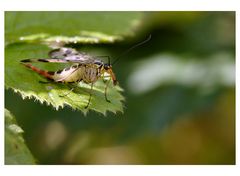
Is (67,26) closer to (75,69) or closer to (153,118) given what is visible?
(75,69)

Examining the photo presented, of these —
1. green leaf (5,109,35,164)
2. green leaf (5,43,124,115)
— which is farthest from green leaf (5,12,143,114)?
green leaf (5,109,35,164)

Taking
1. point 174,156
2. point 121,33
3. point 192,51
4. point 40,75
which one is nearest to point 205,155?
point 174,156

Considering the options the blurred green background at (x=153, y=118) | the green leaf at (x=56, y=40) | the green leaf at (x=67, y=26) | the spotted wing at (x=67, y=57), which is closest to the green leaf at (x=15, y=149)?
the green leaf at (x=56, y=40)

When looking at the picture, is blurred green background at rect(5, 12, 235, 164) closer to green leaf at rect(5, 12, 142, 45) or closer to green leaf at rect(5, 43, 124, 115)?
green leaf at rect(5, 12, 142, 45)

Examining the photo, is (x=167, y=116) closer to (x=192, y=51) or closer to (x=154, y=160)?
(x=154, y=160)

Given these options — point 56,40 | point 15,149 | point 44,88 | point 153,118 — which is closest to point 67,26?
point 56,40
